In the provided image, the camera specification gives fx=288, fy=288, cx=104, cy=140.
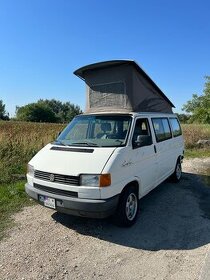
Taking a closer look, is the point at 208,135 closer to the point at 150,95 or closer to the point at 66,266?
the point at 150,95

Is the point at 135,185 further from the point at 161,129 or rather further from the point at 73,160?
the point at 161,129

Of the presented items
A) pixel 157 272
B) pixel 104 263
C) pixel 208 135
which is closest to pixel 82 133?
pixel 104 263

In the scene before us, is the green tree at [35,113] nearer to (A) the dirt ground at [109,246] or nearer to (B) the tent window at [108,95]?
(B) the tent window at [108,95]

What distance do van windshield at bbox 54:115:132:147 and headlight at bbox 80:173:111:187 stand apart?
79 cm

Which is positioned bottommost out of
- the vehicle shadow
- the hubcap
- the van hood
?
the vehicle shadow

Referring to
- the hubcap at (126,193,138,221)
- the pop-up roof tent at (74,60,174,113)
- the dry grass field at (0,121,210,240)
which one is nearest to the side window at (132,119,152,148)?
the pop-up roof tent at (74,60,174,113)

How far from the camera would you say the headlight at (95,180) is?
172 inches

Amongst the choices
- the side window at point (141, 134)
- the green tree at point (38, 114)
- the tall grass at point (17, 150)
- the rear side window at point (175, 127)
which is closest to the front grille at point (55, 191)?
the side window at point (141, 134)

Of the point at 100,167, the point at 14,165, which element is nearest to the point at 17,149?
the point at 14,165

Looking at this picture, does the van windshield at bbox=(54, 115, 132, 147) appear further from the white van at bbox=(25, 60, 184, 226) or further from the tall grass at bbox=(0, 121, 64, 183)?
the tall grass at bbox=(0, 121, 64, 183)

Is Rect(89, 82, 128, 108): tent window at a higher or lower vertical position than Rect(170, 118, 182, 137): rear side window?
higher

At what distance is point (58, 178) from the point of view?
4668 mm

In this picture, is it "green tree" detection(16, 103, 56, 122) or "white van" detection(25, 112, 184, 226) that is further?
"green tree" detection(16, 103, 56, 122)

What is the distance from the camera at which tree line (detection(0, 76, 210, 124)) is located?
5723 cm
